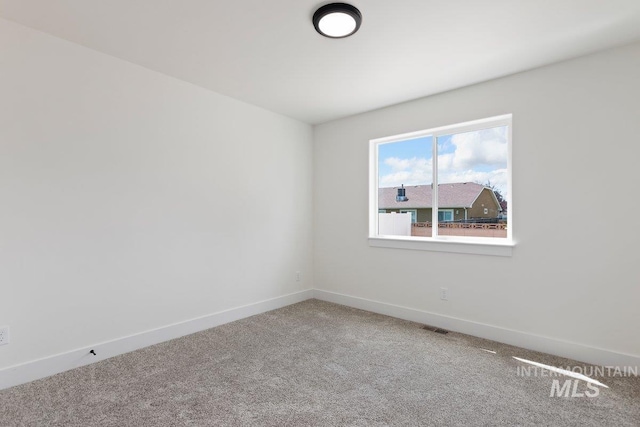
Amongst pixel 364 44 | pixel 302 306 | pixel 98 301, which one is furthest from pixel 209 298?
pixel 364 44

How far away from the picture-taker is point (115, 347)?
8.17 feet

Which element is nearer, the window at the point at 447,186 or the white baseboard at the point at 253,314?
the white baseboard at the point at 253,314

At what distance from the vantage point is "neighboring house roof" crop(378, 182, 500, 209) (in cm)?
314

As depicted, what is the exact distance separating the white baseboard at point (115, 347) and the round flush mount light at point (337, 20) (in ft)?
9.20

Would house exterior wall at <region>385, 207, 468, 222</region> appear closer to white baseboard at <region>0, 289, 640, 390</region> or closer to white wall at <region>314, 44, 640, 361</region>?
white wall at <region>314, 44, 640, 361</region>

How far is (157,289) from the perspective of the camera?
2.78 metres

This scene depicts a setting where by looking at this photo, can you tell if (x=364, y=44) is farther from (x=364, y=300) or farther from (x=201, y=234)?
(x=364, y=300)

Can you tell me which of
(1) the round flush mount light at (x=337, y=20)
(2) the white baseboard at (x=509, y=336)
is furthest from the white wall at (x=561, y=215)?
(1) the round flush mount light at (x=337, y=20)

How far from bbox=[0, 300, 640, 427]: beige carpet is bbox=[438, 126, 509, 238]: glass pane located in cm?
111

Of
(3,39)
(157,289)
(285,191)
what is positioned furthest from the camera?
(285,191)

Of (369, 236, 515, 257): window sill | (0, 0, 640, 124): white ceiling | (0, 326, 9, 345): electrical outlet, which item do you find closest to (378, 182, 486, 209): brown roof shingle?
(369, 236, 515, 257): window sill

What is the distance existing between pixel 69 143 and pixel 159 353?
70.9 inches

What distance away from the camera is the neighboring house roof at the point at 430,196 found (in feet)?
10.3

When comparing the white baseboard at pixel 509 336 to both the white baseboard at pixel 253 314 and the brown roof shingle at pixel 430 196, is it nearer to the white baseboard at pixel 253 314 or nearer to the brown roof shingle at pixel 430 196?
the white baseboard at pixel 253 314
